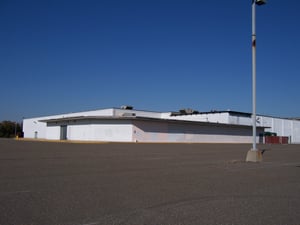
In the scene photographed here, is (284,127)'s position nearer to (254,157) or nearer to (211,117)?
(211,117)

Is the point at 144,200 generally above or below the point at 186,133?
below

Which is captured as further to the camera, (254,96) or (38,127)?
(38,127)

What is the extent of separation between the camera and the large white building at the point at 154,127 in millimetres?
47938

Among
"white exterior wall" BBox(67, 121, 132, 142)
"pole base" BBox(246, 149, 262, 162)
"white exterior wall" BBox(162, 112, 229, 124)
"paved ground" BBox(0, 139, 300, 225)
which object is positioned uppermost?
"white exterior wall" BBox(162, 112, 229, 124)

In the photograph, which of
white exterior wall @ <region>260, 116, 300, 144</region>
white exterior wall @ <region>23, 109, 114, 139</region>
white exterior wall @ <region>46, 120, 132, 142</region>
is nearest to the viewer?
white exterior wall @ <region>46, 120, 132, 142</region>

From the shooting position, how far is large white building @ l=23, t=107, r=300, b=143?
47.9 m

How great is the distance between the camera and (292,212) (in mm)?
6070


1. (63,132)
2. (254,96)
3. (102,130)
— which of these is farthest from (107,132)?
(254,96)

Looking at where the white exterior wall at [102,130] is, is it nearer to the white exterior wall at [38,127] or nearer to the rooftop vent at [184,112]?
the white exterior wall at [38,127]

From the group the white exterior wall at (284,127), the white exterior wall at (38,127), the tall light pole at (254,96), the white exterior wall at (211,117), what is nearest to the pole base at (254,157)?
the tall light pole at (254,96)

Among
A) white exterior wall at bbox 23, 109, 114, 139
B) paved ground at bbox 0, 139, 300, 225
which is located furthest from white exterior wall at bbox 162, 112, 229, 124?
paved ground at bbox 0, 139, 300, 225

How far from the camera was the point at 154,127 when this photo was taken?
49344 millimetres

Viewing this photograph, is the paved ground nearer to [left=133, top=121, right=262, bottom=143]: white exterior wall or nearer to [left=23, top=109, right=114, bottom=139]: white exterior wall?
[left=133, top=121, right=262, bottom=143]: white exterior wall

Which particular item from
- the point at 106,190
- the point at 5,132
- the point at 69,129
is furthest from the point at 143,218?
the point at 5,132
